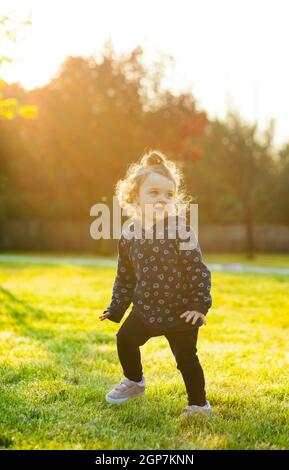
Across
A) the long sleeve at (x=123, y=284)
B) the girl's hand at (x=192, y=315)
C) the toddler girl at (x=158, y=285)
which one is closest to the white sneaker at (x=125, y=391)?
the toddler girl at (x=158, y=285)

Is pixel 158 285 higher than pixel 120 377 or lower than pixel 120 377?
higher

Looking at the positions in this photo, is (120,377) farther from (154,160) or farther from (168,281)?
(154,160)

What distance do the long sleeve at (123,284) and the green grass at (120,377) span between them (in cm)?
58

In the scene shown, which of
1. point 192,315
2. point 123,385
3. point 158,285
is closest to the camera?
point 192,315

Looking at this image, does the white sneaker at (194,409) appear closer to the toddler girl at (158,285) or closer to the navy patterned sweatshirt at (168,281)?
the toddler girl at (158,285)

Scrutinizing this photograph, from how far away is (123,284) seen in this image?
3.66m

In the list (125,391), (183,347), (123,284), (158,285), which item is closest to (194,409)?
(183,347)

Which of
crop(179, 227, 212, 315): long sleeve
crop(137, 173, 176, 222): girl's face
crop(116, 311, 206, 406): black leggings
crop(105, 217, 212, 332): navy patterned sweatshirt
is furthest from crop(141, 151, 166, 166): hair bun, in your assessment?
crop(116, 311, 206, 406): black leggings

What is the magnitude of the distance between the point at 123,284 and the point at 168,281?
1.25ft

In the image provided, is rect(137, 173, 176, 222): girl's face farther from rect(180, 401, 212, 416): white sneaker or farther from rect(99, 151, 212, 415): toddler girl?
rect(180, 401, 212, 416): white sneaker

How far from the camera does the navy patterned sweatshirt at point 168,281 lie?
335cm

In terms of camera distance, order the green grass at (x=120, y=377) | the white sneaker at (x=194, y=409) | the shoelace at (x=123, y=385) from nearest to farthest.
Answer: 1. the green grass at (x=120, y=377)
2. the white sneaker at (x=194, y=409)
3. the shoelace at (x=123, y=385)

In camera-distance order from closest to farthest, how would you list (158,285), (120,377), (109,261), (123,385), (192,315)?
(192,315), (158,285), (123,385), (120,377), (109,261)

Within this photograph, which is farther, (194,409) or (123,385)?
(123,385)
